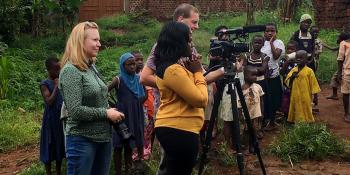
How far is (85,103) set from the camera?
3.03 metres

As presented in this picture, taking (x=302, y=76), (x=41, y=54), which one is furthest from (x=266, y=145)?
(x=41, y=54)

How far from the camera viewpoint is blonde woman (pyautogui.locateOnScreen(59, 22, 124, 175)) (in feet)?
9.66

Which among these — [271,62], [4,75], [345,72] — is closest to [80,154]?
[271,62]

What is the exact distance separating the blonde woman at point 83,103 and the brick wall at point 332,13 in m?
9.75

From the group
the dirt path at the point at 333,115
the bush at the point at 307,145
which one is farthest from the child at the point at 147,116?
the dirt path at the point at 333,115

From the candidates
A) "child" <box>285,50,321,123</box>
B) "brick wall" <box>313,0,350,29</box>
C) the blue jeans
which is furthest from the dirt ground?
"brick wall" <box>313,0,350,29</box>

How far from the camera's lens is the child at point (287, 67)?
6363 mm

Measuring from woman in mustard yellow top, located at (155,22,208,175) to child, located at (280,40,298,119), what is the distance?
3.58m

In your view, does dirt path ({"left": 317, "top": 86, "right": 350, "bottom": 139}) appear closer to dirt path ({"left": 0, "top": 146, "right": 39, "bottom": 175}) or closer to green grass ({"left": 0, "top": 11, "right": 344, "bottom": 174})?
green grass ({"left": 0, "top": 11, "right": 344, "bottom": 174})

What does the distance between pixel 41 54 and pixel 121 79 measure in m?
7.00

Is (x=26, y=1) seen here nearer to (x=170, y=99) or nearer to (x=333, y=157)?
(x=333, y=157)

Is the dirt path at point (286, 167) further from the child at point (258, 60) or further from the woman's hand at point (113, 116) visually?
the woman's hand at point (113, 116)

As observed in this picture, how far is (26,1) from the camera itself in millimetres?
12508

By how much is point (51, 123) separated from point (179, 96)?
6.09ft
